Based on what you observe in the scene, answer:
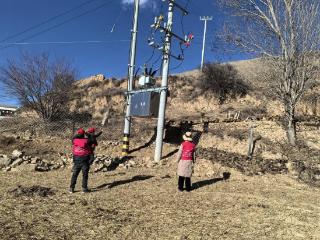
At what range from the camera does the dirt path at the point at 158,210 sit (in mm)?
7543

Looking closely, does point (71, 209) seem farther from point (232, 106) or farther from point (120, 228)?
point (232, 106)

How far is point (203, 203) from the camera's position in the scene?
33.1ft

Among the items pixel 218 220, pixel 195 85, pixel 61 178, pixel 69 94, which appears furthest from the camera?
pixel 195 85

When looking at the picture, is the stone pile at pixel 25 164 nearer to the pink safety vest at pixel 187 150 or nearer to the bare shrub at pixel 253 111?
the pink safety vest at pixel 187 150

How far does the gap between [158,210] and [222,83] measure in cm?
2118

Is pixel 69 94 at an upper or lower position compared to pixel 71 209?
upper

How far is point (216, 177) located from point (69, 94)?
1796 centimetres

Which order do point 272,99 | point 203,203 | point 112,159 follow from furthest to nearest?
1. point 272,99
2. point 112,159
3. point 203,203

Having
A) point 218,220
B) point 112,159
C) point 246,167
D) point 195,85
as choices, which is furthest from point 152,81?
point 195,85

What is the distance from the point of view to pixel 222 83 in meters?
29.4

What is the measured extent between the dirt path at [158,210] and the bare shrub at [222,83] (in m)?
16.1

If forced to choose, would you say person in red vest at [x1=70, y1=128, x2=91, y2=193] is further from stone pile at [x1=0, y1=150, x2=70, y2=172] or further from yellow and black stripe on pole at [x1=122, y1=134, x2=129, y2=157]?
yellow and black stripe on pole at [x1=122, y1=134, x2=129, y2=157]

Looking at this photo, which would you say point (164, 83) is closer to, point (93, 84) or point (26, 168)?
point (26, 168)

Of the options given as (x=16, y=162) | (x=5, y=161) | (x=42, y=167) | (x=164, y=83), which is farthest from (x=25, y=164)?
(x=164, y=83)
